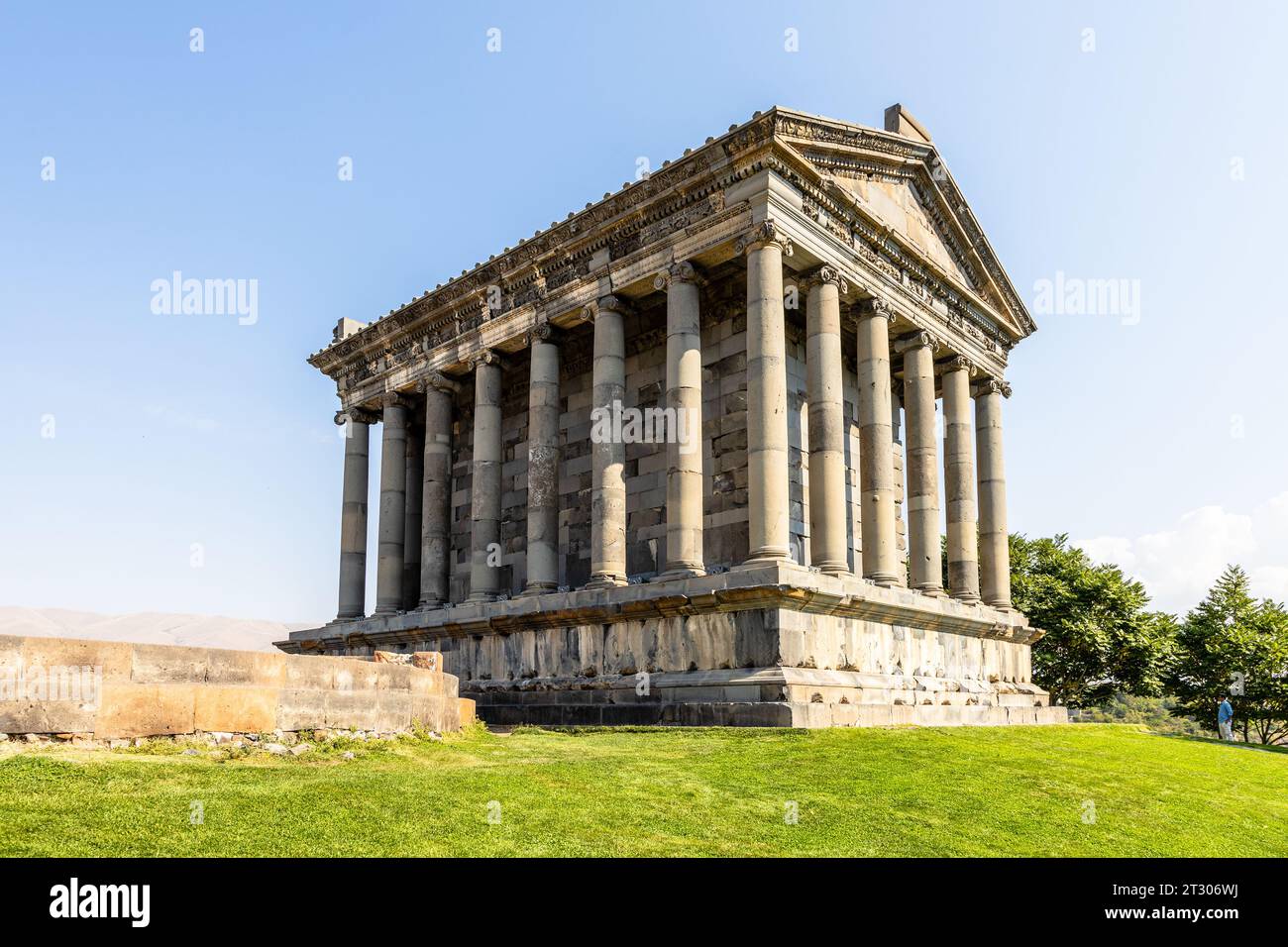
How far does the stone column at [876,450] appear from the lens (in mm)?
27441

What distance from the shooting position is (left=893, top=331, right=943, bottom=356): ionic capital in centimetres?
3095

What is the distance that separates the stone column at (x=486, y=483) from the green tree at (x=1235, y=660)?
3758cm

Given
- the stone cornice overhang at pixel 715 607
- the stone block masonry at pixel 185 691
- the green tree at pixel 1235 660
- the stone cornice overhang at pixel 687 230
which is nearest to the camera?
the stone block masonry at pixel 185 691

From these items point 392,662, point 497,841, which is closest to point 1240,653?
point 392,662

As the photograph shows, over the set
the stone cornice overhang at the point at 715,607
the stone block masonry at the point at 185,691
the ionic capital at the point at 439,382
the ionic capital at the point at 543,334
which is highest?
the ionic capital at the point at 543,334

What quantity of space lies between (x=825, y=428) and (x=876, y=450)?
2862mm

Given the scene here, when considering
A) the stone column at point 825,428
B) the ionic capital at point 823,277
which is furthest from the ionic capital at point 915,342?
the stone column at point 825,428

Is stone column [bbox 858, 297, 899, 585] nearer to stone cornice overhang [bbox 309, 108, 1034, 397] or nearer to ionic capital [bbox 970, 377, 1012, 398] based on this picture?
Answer: stone cornice overhang [bbox 309, 108, 1034, 397]

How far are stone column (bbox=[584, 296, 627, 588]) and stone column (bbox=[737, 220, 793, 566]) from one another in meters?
4.03

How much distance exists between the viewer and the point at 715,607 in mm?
23641

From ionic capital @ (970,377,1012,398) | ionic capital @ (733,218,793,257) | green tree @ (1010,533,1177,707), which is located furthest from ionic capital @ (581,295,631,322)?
green tree @ (1010,533,1177,707)

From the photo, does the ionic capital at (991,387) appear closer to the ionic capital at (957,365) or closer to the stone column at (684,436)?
the ionic capital at (957,365)

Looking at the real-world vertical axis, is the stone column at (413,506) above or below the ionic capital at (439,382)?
below
